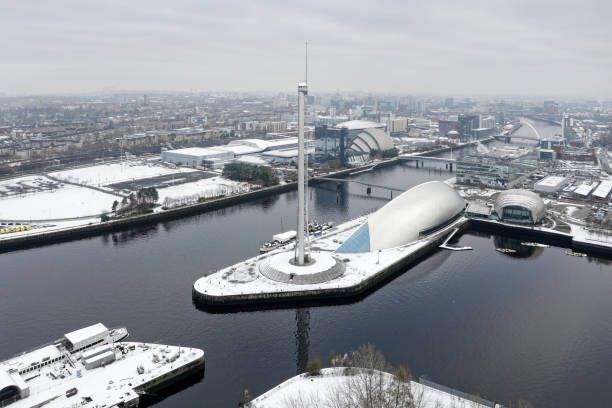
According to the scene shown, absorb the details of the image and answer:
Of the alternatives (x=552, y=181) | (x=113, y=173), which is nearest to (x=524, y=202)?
(x=552, y=181)

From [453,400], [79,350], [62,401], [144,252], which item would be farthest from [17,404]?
[144,252]

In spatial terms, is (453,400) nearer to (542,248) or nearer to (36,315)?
(36,315)

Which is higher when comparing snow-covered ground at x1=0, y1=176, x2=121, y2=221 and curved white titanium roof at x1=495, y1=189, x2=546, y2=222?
curved white titanium roof at x1=495, y1=189, x2=546, y2=222

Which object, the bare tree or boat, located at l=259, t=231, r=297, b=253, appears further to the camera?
boat, located at l=259, t=231, r=297, b=253

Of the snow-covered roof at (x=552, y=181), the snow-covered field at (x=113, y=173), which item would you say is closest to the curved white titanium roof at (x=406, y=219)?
the snow-covered roof at (x=552, y=181)

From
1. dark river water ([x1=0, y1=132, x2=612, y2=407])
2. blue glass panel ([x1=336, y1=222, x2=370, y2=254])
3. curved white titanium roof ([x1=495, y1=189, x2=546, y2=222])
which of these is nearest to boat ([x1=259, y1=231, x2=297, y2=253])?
dark river water ([x1=0, y1=132, x2=612, y2=407])

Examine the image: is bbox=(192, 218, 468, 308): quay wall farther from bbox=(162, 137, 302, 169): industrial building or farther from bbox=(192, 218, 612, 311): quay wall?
bbox=(162, 137, 302, 169): industrial building
